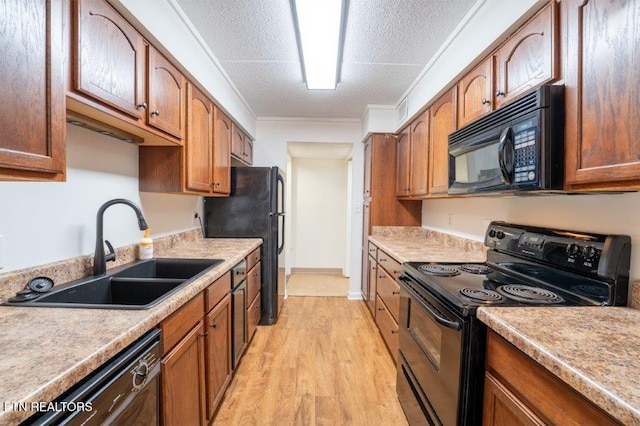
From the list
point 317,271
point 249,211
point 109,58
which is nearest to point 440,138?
point 249,211

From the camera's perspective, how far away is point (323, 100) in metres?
3.13

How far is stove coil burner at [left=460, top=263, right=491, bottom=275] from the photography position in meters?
1.60

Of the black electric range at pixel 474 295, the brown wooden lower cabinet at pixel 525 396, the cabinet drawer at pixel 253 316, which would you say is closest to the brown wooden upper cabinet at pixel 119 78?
the cabinet drawer at pixel 253 316

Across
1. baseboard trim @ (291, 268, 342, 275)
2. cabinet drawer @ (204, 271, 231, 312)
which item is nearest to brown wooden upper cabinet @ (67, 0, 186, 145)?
cabinet drawer @ (204, 271, 231, 312)

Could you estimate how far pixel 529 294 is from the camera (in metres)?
1.18

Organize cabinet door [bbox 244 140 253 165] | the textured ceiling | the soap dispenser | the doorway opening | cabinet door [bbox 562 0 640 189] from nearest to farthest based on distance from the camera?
1. cabinet door [bbox 562 0 640 189]
2. the textured ceiling
3. the soap dispenser
4. cabinet door [bbox 244 140 253 165]
5. the doorway opening

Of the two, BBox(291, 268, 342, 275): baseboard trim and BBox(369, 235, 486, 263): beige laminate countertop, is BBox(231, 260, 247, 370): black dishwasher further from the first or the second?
BBox(291, 268, 342, 275): baseboard trim

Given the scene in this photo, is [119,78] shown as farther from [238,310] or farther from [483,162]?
[483,162]

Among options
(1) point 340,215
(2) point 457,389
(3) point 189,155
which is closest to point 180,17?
(3) point 189,155

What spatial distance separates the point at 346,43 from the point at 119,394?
2246 millimetres

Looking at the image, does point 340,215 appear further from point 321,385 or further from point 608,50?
point 608,50

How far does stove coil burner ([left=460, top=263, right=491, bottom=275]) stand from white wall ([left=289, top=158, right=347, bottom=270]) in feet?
11.3

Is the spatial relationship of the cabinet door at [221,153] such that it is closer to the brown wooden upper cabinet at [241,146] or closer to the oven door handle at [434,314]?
the brown wooden upper cabinet at [241,146]

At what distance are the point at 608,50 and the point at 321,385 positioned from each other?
7.32ft
